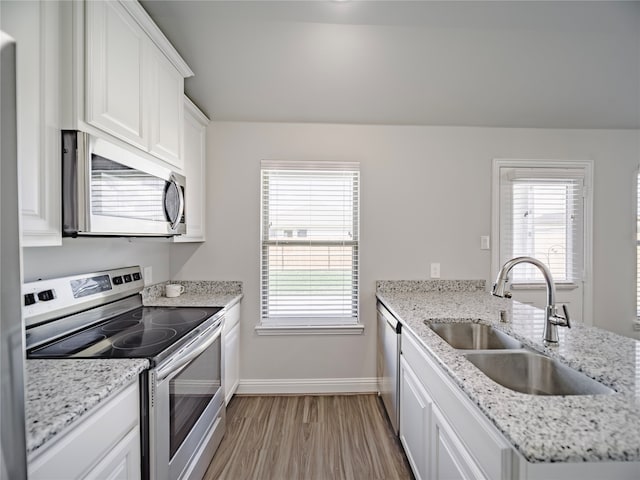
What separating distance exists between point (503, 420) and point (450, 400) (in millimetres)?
371

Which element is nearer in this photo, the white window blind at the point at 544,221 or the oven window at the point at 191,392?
the oven window at the point at 191,392

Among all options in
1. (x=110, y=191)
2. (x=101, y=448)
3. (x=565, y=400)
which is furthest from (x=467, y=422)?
(x=110, y=191)

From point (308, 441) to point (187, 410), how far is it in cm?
93

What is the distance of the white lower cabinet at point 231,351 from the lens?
2.16 m

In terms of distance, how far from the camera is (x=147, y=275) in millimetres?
2178

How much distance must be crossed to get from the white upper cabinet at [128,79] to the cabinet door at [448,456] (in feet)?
5.80

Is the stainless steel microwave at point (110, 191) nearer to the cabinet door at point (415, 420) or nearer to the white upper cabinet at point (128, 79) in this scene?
→ the white upper cabinet at point (128, 79)

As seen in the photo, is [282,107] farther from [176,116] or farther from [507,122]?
[507,122]

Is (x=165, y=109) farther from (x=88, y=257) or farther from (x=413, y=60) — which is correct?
(x=413, y=60)

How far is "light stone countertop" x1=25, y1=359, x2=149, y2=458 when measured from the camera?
713 mm

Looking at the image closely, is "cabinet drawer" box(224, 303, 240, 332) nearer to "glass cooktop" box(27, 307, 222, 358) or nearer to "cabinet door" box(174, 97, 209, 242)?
"glass cooktop" box(27, 307, 222, 358)

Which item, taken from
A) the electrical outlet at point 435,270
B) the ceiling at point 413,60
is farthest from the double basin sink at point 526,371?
the ceiling at point 413,60

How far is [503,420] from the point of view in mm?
749

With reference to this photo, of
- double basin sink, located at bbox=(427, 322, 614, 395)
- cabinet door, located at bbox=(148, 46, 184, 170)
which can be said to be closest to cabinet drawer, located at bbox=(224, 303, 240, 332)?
cabinet door, located at bbox=(148, 46, 184, 170)
